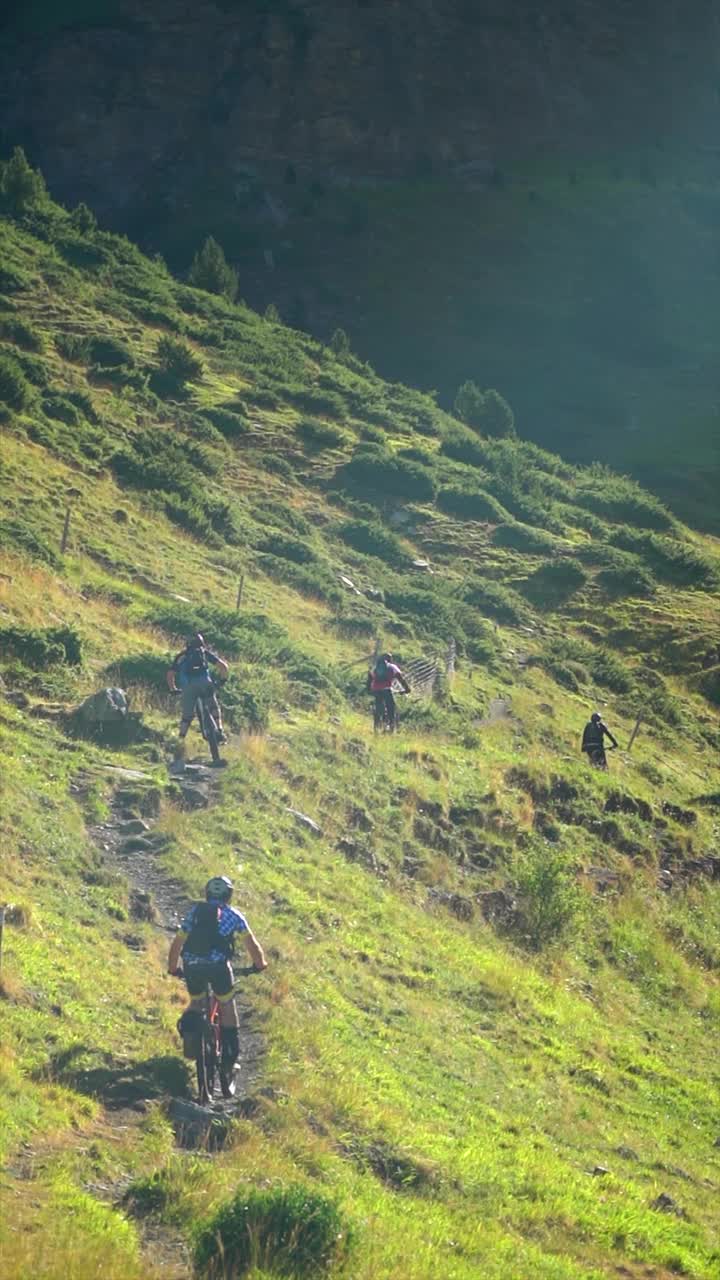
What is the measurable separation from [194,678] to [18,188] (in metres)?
44.2

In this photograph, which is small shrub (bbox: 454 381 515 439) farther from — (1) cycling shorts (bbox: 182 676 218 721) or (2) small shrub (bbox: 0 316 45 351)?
(1) cycling shorts (bbox: 182 676 218 721)

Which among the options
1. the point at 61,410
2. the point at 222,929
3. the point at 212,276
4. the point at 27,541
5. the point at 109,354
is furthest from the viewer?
the point at 212,276

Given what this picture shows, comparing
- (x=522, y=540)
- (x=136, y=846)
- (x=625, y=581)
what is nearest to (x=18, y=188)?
(x=522, y=540)

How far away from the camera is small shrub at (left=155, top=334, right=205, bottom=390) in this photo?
48.1 m

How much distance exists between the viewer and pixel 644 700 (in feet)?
128

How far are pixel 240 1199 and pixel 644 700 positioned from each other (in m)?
30.5

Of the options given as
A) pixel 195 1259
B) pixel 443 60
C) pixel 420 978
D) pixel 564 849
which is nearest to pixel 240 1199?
A: pixel 195 1259

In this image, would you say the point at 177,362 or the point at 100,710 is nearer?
the point at 100,710

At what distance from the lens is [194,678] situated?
21375mm

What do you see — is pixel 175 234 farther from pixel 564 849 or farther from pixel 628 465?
pixel 564 849

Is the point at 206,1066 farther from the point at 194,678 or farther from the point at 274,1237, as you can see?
the point at 194,678

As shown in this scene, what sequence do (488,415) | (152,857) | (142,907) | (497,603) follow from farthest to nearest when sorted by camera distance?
(488,415) < (497,603) < (152,857) < (142,907)

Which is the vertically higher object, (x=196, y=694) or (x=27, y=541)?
(x=27, y=541)

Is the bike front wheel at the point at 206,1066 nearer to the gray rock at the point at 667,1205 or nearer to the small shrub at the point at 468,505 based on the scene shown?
the gray rock at the point at 667,1205
